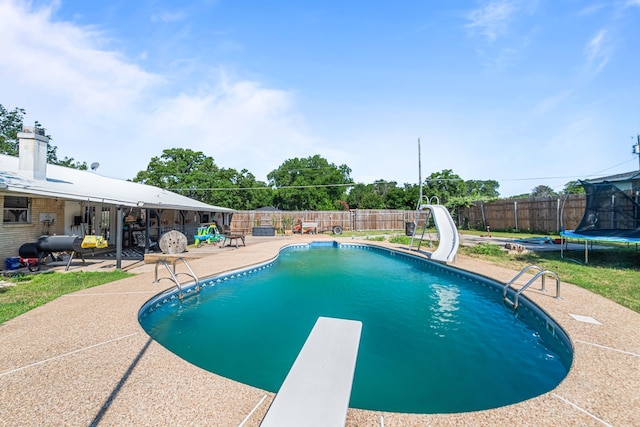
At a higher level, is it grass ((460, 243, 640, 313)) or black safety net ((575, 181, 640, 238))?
black safety net ((575, 181, 640, 238))

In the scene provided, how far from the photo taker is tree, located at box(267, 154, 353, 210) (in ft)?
117

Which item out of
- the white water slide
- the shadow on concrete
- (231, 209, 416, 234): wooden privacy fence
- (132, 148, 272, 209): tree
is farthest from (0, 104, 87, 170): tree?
the white water slide

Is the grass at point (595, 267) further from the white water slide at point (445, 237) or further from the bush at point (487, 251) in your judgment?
the white water slide at point (445, 237)

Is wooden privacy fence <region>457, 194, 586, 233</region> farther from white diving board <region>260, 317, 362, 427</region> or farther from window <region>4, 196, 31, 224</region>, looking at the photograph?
window <region>4, 196, 31, 224</region>

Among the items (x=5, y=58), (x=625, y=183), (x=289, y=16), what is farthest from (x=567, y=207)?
(x=5, y=58)

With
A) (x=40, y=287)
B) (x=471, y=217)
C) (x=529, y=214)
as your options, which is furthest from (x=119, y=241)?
(x=471, y=217)

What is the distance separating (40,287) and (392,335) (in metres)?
7.12

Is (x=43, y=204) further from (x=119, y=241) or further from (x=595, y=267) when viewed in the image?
(x=595, y=267)

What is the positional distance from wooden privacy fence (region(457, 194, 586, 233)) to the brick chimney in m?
21.6

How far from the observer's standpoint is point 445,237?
10.9m

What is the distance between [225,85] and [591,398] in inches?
534

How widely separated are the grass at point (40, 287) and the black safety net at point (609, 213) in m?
14.3

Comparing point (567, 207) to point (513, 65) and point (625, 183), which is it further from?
point (513, 65)

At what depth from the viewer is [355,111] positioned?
54.4 feet
